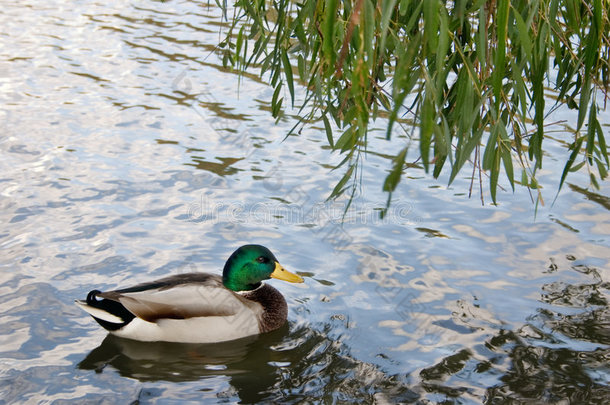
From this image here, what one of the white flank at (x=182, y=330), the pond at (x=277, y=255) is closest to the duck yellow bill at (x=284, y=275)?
the pond at (x=277, y=255)

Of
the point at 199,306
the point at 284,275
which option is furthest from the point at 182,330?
the point at 284,275

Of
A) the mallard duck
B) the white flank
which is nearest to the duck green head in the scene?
the mallard duck

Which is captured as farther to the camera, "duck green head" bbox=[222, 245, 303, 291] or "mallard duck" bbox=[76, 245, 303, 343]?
"duck green head" bbox=[222, 245, 303, 291]

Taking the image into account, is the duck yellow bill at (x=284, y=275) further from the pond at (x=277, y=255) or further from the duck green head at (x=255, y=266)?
the pond at (x=277, y=255)

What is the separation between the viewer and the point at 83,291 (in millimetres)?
5281

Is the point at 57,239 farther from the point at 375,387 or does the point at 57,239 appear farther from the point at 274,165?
the point at 375,387

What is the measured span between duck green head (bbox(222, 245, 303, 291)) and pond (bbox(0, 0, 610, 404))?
0.85 ft

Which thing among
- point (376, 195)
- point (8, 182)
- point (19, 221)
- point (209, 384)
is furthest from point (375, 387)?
point (8, 182)

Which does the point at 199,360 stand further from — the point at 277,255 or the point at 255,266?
the point at 277,255

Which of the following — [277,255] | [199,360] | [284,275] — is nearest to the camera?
[199,360]

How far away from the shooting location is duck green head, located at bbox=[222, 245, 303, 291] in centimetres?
536

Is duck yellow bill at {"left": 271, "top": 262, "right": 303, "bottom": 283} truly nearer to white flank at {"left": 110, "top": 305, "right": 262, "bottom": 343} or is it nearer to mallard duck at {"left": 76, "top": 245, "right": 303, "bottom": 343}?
mallard duck at {"left": 76, "top": 245, "right": 303, "bottom": 343}

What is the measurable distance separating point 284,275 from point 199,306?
0.59m

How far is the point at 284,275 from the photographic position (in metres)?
5.35
